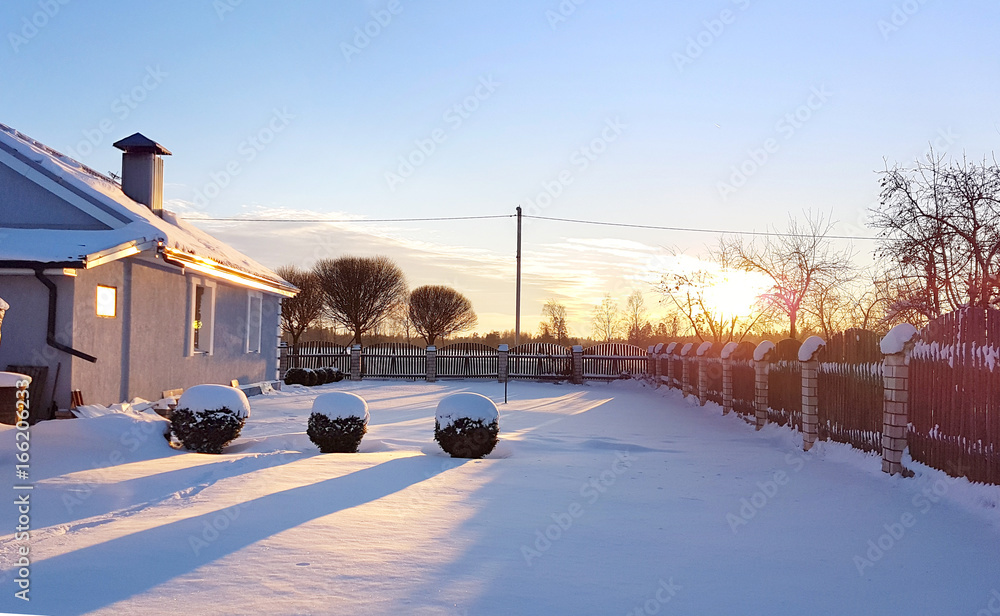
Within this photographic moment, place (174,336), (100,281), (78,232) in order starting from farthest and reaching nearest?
(174,336) → (78,232) → (100,281)

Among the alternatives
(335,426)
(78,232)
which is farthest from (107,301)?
(335,426)

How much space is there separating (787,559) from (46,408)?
10.7 m

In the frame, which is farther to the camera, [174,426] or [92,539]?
[174,426]

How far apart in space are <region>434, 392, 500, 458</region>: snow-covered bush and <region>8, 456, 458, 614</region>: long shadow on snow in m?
2.09

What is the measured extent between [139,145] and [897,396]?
1546cm

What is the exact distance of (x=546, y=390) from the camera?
27062 millimetres

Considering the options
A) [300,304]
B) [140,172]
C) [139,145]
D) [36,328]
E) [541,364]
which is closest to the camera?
Answer: [36,328]

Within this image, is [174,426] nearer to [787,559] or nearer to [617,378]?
[787,559]

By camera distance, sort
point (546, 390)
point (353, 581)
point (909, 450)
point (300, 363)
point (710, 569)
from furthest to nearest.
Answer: point (300, 363) → point (546, 390) → point (909, 450) → point (710, 569) → point (353, 581)

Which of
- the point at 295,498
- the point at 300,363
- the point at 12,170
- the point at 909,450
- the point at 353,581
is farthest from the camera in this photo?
the point at 300,363

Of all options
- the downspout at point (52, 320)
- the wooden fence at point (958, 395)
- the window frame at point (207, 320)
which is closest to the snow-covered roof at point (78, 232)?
the downspout at point (52, 320)

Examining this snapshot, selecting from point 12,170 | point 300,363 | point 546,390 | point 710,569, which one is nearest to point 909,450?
point 710,569

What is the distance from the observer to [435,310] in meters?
50.7

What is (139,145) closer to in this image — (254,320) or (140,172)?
(140,172)
